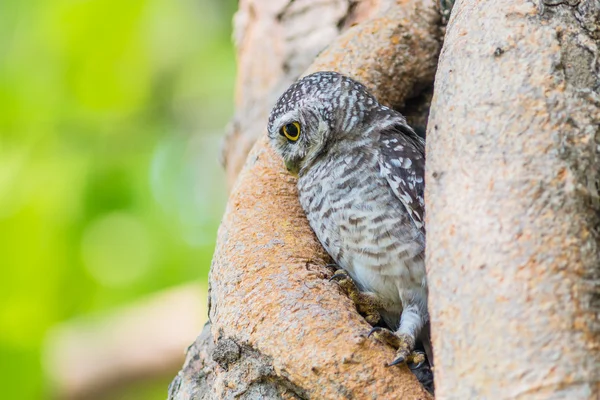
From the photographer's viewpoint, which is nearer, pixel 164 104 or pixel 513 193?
pixel 513 193

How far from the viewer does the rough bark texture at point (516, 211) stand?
1.71 m

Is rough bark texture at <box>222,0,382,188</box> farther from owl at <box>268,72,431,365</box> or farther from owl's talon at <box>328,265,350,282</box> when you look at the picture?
owl's talon at <box>328,265,350,282</box>

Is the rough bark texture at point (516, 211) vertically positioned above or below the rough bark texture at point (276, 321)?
above

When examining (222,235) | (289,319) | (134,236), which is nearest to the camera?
(289,319)

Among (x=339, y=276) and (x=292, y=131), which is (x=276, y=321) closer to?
(x=339, y=276)

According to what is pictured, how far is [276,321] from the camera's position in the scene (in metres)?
2.30

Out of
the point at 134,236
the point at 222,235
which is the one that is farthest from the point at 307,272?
the point at 134,236

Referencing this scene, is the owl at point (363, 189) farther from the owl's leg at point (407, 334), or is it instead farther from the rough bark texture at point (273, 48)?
the rough bark texture at point (273, 48)

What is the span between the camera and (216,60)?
23.9 feet

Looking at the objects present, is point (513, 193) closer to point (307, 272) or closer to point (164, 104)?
point (307, 272)

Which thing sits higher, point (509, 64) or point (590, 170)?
point (509, 64)

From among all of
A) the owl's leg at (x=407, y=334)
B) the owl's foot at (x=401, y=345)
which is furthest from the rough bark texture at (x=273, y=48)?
the owl's foot at (x=401, y=345)

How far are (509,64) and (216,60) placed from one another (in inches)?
216

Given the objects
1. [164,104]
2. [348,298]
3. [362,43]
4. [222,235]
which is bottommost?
[164,104]
